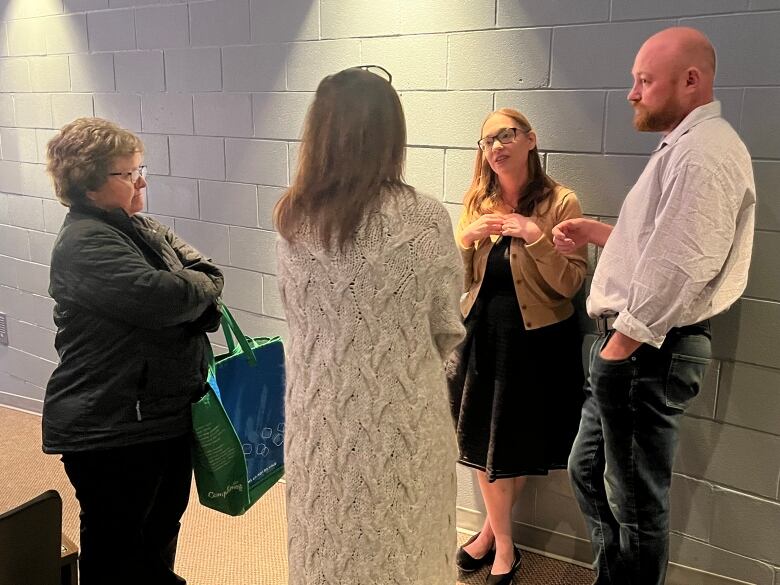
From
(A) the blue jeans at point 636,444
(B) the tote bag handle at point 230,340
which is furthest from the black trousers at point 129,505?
(A) the blue jeans at point 636,444

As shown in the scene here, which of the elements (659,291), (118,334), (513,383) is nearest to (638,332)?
(659,291)

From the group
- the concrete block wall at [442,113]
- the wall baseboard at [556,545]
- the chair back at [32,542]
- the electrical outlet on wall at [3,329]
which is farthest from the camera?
the electrical outlet on wall at [3,329]

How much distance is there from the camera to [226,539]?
2.67 meters

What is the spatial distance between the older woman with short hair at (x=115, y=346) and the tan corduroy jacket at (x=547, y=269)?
84cm

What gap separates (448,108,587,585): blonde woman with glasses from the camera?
2.20m

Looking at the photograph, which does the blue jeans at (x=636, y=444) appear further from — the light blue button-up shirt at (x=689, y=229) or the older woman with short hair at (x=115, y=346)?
the older woman with short hair at (x=115, y=346)

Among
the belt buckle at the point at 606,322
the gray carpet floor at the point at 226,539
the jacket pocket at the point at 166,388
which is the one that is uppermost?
the belt buckle at the point at 606,322

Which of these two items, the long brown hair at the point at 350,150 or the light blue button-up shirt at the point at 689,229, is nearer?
the long brown hair at the point at 350,150

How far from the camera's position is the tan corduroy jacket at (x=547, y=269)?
7.12ft

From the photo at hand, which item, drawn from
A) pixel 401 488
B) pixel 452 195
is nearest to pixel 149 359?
pixel 401 488

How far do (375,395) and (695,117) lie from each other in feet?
3.32

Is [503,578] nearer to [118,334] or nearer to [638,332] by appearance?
[638,332]

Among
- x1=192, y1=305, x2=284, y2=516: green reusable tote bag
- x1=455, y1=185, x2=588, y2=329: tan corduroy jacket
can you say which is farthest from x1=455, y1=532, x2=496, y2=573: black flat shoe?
x1=455, y1=185, x2=588, y2=329: tan corduroy jacket

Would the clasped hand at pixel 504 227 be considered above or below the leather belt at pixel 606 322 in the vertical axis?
above
